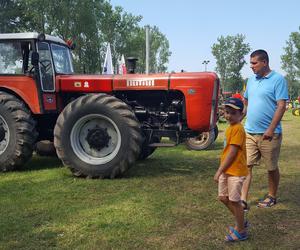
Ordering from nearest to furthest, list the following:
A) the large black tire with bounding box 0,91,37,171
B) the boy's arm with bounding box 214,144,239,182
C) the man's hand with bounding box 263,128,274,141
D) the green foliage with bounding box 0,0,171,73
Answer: the boy's arm with bounding box 214,144,239,182 < the man's hand with bounding box 263,128,274,141 < the large black tire with bounding box 0,91,37,171 < the green foliage with bounding box 0,0,171,73

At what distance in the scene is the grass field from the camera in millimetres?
4082

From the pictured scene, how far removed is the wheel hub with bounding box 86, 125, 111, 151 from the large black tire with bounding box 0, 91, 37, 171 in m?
0.99

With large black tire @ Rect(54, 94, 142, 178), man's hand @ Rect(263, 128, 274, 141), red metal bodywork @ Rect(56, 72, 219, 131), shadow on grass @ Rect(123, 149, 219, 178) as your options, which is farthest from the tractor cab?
man's hand @ Rect(263, 128, 274, 141)

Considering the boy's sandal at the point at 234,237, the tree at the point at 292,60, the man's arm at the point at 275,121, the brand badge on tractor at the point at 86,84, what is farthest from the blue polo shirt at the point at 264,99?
the tree at the point at 292,60

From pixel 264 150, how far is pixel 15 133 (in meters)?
4.05

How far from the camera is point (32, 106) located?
7430 millimetres

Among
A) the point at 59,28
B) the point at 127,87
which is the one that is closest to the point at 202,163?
the point at 127,87

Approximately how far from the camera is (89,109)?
6.85 metres

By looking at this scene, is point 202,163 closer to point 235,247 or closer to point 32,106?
point 32,106

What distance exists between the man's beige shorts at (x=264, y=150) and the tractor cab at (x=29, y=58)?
378 cm

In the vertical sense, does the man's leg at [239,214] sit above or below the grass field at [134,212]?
above

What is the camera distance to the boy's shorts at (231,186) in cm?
402

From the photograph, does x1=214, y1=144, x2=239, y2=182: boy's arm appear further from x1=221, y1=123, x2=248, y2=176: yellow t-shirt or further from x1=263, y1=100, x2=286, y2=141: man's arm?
x1=263, y1=100, x2=286, y2=141: man's arm

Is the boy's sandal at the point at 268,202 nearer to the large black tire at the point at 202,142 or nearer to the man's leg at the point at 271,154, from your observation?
the man's leg at the point at 271,154
